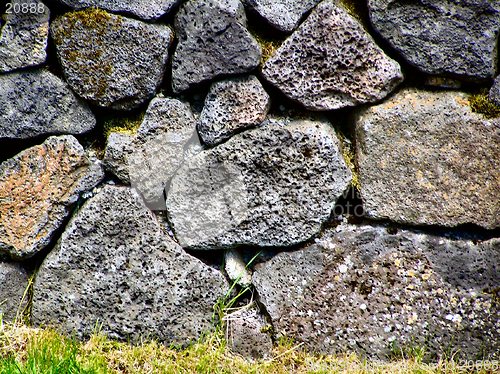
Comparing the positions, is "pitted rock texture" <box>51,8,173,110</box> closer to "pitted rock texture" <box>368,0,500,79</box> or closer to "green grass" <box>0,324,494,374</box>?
"pitted rock texture" <box>368,0,500,79</box>

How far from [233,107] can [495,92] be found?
108 cm

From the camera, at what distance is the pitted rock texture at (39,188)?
8.05ft

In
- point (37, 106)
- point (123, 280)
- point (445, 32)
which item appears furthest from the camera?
point (123, 280)

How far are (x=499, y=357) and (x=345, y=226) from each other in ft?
2.83

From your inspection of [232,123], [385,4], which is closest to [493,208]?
[385,4]

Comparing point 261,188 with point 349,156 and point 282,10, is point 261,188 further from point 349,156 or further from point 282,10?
point 282,10

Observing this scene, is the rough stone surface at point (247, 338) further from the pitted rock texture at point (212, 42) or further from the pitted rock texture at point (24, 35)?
the pitted rock texture at point (24, 35)

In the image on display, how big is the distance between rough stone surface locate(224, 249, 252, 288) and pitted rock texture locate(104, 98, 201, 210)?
1.47 feet

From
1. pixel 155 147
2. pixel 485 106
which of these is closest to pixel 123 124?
pixel 155 147

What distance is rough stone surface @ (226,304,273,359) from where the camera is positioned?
8.35 feet

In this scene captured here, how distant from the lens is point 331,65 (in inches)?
93.0

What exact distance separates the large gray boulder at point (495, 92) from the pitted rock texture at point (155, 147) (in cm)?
124

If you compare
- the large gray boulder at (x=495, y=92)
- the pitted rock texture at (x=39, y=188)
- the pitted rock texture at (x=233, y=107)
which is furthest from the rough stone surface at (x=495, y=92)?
the pitted rock texture at (x=39, y=188)

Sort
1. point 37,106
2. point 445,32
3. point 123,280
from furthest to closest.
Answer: point 123,280
point 37,106
point 445,32
